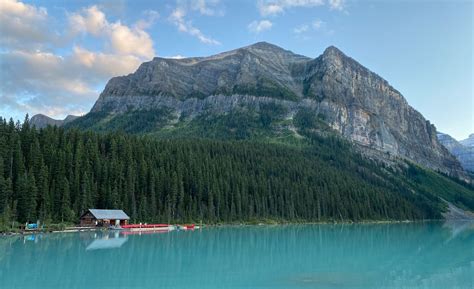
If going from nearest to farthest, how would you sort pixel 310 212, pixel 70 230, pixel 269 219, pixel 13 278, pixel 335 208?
pixel 13 278 < pixel 70 230 < pixel 269 219 < pixel 310 212 < pixel 335 208

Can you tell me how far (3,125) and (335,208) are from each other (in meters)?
120

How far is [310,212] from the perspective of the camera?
158500 millimetres

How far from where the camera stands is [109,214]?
9419cm

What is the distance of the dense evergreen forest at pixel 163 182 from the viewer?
294 ft

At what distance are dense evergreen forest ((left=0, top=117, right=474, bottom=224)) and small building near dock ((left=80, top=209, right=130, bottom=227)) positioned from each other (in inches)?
106

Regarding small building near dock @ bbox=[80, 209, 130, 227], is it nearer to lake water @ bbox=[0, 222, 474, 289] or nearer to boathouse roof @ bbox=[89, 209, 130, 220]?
boathouse roof @ bbox=[89, 209, 130, 220]

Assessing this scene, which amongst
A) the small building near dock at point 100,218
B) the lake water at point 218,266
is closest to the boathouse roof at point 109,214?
the small building near dock at point 100,218

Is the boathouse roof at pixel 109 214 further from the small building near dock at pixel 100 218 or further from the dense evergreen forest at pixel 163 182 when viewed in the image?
the dense evergreen forest at pixel 163 182

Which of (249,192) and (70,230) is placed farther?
(249,192)

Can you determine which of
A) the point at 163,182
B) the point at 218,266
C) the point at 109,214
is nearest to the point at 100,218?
the point at 109,214

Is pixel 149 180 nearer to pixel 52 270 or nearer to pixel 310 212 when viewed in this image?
pixel 310 212

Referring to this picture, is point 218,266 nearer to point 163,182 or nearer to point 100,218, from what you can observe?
point 100,218

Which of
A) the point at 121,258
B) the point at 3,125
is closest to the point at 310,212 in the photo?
the point at 3,125

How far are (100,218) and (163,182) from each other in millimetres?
29002
